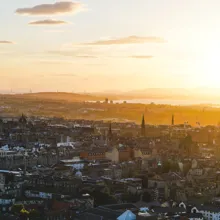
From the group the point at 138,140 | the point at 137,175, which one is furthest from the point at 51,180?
the point at 138,140

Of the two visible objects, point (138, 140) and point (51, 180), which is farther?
point (138, 140)

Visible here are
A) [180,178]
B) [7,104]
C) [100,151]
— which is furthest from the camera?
[7,104]

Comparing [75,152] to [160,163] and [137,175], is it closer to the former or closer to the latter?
[160,163]

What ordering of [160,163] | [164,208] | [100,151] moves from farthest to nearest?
[100,151], [160,163], [164,208]

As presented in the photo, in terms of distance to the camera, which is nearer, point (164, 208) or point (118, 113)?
point (164, 208)

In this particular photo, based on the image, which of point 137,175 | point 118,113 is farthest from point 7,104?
point 137,175

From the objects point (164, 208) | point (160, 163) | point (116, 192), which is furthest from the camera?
point (160, 163)

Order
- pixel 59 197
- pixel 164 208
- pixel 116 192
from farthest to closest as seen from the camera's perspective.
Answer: pixel 116 192, pixel 59 197, pixel 164 208

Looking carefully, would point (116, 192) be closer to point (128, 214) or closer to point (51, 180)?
point (51, 180)

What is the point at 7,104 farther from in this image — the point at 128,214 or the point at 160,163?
the point at 128,214
